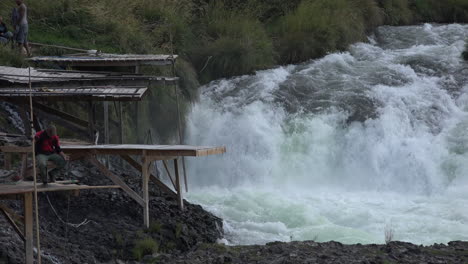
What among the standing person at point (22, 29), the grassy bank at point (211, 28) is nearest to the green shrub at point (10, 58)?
the grassy bank at point (211, 28)

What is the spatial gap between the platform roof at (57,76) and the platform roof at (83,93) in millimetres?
303

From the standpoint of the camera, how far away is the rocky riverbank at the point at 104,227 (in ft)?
45.4

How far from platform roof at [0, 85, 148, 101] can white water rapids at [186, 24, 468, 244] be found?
329 centimetres

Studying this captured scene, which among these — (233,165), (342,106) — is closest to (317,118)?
(342,106)

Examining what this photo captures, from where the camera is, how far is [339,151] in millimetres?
22359

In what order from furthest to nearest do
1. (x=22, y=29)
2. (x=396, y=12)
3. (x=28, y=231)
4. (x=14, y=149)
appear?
(x=396, y=12) < (x=22, y=29) < (x=14, y=149) < (x=28, y=231)

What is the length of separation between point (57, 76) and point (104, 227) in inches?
165

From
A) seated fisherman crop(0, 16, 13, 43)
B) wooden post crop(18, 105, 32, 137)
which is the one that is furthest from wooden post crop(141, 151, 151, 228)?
seated fisherman crop(0, 16, 13, 43)

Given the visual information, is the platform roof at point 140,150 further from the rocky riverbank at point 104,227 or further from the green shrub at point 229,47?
the green shrub at point 229,47

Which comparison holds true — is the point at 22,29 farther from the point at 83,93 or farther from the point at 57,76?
the point at 83,93

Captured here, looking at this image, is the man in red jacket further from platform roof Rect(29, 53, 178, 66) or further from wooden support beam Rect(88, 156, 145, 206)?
platform roof Rect(29, 53, 178, 66)

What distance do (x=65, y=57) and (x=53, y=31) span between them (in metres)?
3.96

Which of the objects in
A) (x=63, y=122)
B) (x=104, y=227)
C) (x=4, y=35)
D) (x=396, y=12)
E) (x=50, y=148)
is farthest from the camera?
(x=396, y=12)

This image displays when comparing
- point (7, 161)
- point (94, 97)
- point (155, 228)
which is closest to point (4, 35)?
point (94, 97)
